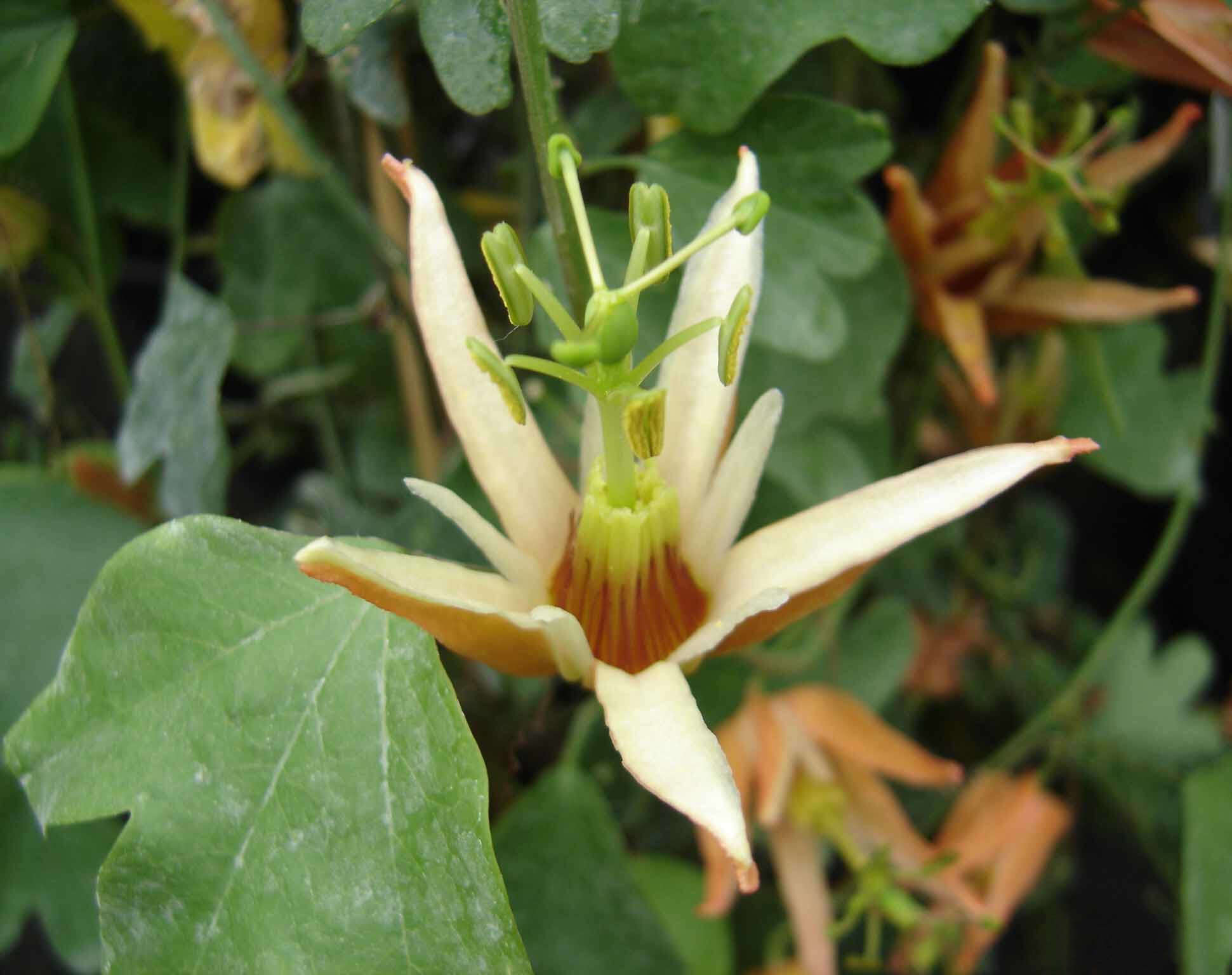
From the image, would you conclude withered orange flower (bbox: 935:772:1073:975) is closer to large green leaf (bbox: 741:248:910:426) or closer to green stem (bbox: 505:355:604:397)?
large green leaf (bbox: 741:248:910:426)

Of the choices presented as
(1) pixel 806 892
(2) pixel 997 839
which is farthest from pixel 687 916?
(2) pixel 997 839

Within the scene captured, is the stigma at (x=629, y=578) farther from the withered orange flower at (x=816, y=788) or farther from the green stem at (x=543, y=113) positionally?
the withered orange flower at (x=816, y=788)

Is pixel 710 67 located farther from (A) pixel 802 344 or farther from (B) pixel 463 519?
(B) pixel 463 519

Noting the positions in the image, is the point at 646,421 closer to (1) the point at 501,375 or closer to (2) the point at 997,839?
(1) the point at 501,375

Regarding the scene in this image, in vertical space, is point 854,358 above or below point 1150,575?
above

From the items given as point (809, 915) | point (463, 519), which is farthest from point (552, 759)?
point (463, 519)

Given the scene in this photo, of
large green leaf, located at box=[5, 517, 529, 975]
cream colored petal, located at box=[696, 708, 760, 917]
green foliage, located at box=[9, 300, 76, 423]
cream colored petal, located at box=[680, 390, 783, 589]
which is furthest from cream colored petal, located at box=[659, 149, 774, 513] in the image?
green foliage, located at box=[9, 300, 76, 423]
